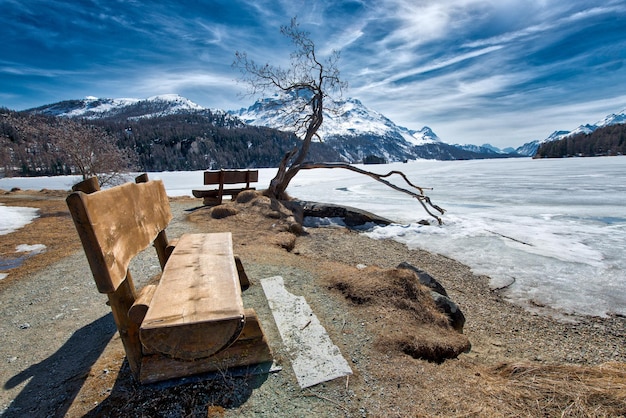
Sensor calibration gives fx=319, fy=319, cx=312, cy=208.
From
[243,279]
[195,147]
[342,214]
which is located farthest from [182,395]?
[195,147]

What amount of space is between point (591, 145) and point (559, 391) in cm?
14386

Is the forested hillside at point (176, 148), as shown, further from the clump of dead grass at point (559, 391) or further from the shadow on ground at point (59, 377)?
the clump of dead grass at point (559, 391)

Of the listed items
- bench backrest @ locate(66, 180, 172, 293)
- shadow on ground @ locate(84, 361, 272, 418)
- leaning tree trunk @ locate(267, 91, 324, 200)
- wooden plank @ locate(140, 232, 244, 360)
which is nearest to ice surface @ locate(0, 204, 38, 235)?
leaning tree trunk @ locate(267, 91, 324, 200)

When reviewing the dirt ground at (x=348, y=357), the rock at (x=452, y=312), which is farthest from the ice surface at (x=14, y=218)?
the rock at (x=452, y=312)

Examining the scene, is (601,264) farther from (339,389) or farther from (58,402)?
(58,402)

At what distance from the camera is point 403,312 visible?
12.8 feet

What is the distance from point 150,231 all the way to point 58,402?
1.55m

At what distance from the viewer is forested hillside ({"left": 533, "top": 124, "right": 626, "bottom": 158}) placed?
104688mm

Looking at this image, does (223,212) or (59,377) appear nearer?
(59,377)

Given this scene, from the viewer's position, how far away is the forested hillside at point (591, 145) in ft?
343

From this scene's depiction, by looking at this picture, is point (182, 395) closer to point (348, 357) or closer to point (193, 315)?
point (193, 315)

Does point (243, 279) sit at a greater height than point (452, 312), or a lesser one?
greater

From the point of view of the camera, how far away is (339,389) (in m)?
2.59

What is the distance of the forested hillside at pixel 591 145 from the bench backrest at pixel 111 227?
454ft
